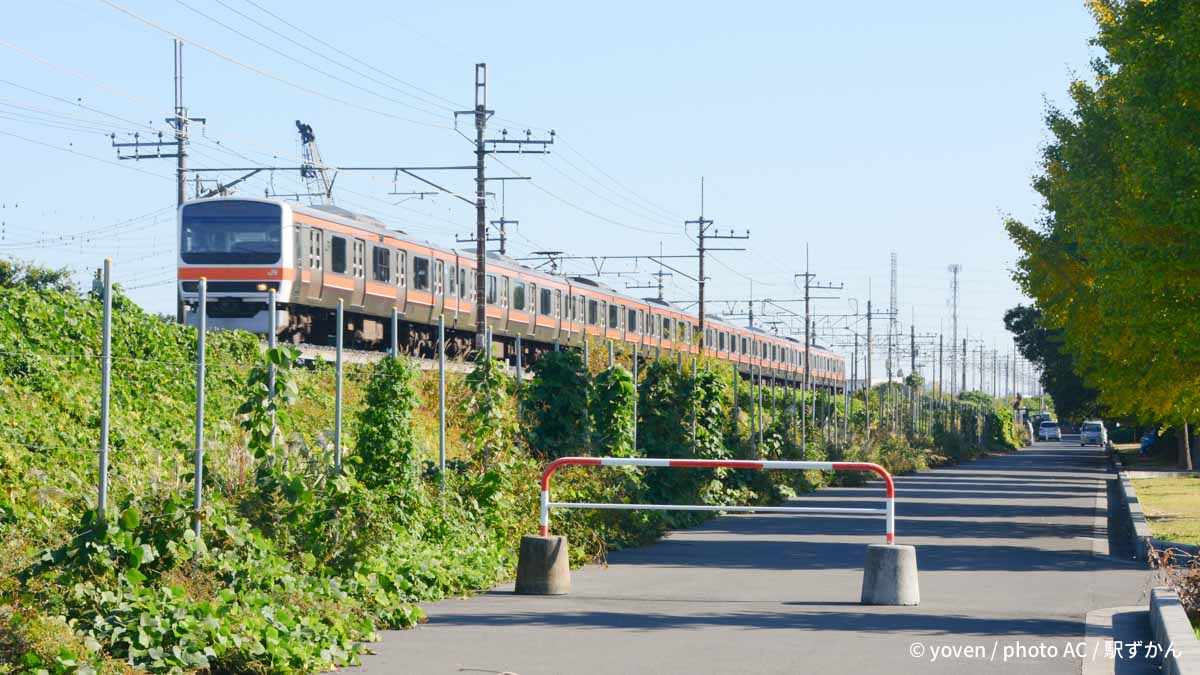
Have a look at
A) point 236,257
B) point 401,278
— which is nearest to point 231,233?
point 236,257

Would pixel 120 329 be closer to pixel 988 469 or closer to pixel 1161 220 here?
pixel 1161 220

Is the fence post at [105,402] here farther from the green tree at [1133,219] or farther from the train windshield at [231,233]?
the train windshield at [231,233]

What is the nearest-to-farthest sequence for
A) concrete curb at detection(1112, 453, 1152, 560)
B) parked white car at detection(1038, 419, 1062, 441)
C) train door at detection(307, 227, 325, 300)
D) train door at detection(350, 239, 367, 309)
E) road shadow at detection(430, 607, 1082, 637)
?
road shadow at detection(430, 607, 1082, 637) → concrete curb at detection(1112, 453, 1152, 560) → train door at detection(307, 227, 325, 300) → train door at detection(350, 239, 367, 309) → parked white car at detection(1038, 419, 1062, 441)

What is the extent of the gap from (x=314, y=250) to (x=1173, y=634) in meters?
26.9

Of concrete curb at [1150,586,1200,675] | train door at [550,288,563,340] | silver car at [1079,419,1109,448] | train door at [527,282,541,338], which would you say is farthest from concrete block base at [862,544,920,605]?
silver car at [1079,419,1109,448]

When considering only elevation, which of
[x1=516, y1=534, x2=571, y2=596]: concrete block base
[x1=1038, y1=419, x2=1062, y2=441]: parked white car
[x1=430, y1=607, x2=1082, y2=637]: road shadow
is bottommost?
[x1=1038, y1=419, x2=1062, y2=441]: parked white car

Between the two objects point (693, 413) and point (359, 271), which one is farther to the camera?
point (359, 271)

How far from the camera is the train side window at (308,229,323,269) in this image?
114ft

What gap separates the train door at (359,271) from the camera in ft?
120

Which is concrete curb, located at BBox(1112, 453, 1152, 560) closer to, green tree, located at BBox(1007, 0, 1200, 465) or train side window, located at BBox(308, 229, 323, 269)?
green tree, located at BBox(1007, 0, 1200, 465)

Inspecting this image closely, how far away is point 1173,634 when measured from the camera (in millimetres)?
10203

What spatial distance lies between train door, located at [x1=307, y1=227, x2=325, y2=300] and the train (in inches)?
1.4

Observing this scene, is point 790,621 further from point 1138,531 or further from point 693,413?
point 693,413

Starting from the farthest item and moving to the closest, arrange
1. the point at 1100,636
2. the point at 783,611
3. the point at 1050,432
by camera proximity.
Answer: the point at 1050,432 < the point at 783,611 < the point at 1100,636
